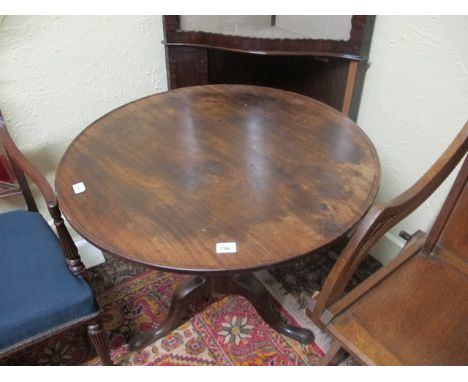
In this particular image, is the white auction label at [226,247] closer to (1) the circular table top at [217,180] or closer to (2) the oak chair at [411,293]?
(1) the circular table top at [217,180]

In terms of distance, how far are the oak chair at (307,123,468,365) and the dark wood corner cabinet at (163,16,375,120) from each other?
57 cm

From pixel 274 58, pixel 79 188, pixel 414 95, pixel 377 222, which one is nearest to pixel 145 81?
pixel 274 58

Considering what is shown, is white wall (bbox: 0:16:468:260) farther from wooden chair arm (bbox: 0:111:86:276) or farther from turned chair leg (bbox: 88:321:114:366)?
turned chair leg (bbox: 88:321:114:366)

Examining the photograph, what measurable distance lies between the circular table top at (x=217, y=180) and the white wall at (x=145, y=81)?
0.28 metres

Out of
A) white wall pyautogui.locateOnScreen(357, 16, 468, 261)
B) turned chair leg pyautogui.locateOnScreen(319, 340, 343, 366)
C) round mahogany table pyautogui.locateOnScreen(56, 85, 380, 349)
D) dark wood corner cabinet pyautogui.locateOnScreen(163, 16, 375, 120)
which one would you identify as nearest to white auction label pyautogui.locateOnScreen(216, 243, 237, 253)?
round mahogany table pyautogui.locateOnScreen(56, 85, 380, 349)

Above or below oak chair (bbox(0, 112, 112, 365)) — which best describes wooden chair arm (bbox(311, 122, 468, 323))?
above

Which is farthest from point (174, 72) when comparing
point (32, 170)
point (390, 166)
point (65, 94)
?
point (390, 166)

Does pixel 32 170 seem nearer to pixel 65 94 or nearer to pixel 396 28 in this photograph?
pixel 65 94

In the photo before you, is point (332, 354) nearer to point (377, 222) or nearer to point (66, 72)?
point (377, 222)

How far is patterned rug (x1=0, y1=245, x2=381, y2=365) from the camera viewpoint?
52.8 inches

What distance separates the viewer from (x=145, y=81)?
1.58 m

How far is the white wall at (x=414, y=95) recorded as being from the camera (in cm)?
120

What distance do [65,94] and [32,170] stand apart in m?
0.45

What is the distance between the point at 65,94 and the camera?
4.70ft
